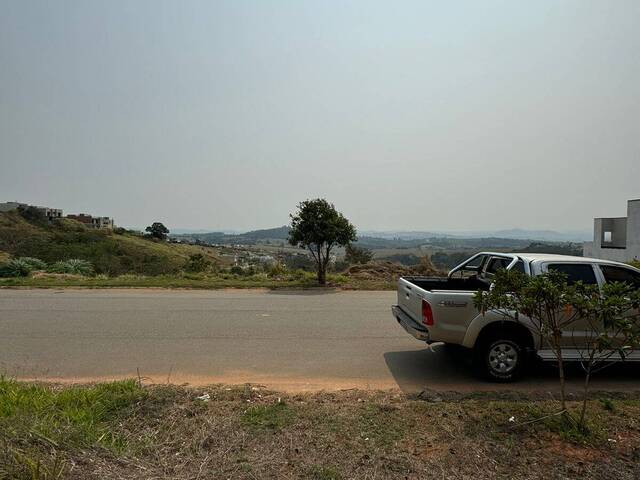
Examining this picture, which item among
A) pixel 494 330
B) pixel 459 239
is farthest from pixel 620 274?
pixel 459 239

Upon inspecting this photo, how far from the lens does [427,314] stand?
239 inches

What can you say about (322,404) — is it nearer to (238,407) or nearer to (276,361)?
(238,407)

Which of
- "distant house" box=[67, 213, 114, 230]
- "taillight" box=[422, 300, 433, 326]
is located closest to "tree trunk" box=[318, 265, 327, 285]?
"taillight" box=[422, 300, 433, 326]

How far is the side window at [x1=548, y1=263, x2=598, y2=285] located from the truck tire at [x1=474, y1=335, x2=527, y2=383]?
1269mm

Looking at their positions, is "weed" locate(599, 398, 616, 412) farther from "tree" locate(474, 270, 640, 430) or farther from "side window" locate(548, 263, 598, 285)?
"side window" locate(548, 263, 598, 285)

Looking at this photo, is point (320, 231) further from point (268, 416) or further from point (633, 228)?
point (633, 228)

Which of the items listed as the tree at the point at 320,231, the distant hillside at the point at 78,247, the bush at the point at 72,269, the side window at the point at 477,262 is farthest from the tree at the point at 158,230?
the side window at the point at 477,262

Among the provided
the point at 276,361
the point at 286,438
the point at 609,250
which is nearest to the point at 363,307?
the point at 276,361

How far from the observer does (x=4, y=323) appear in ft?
31.8

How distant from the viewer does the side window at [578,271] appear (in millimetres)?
6324

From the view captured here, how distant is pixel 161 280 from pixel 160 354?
34.7ft

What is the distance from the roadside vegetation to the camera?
11.0 feet

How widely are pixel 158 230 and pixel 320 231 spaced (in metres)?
60.0

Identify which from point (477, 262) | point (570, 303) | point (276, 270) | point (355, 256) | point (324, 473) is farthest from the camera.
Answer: point (355, 256)
